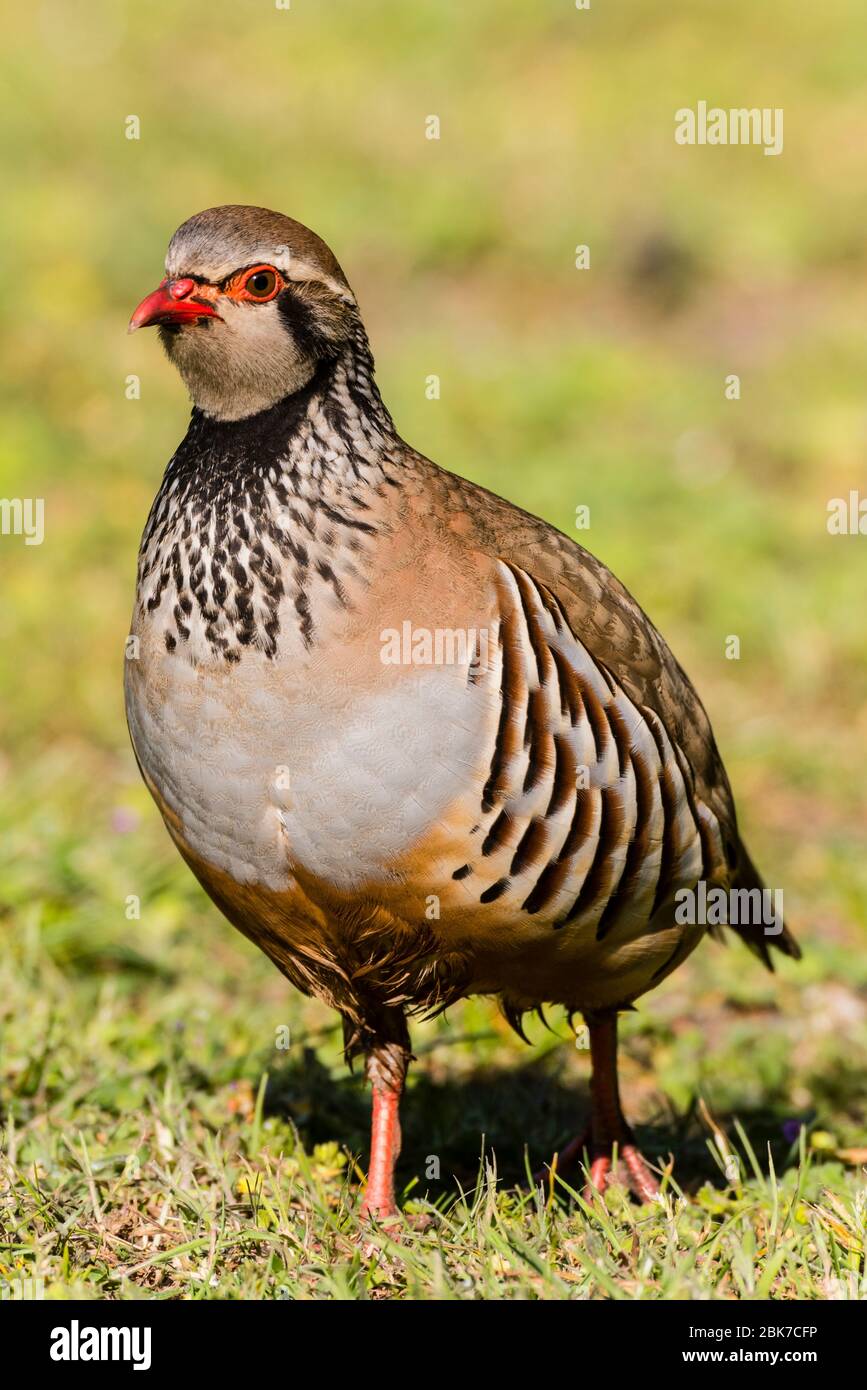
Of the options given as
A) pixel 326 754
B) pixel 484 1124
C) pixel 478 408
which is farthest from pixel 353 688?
pixel 478 408

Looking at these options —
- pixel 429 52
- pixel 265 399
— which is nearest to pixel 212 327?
pixel 265 399

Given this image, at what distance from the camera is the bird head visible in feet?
9.75

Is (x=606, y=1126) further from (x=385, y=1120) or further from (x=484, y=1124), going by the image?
(x=385, y=1120)

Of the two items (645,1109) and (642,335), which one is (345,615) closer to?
(645,1109)

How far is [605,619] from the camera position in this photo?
333 centimetres

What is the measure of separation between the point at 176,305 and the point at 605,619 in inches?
39.9

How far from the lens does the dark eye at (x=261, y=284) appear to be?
300 cm

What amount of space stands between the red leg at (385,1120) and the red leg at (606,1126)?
0.48 meters
